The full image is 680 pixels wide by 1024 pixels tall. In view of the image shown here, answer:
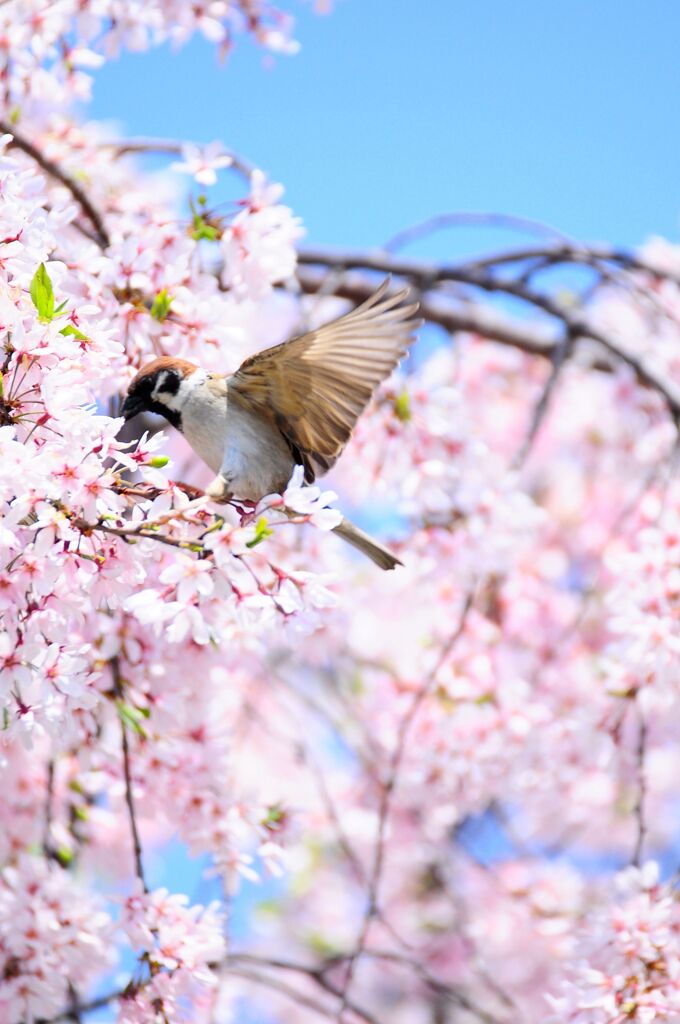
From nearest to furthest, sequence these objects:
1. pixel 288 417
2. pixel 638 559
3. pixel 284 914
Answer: pixel 288 417
pixel 638 559
pixel 284 914

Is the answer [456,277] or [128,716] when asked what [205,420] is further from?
[456,277]

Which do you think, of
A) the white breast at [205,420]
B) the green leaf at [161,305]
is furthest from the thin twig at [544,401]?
the green leaf at [161,305]

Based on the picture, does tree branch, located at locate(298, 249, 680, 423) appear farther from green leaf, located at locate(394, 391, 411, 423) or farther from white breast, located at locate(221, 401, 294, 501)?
white breast, located at locate(221, 401, 294, 501)

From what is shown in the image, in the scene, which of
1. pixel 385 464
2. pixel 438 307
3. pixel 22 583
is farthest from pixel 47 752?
pixel 438 307

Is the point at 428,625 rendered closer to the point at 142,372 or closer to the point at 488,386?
→ the point at 142,372

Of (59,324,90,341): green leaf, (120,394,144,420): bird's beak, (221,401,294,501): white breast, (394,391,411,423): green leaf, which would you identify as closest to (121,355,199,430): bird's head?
(120,394,144,420): bird's beak

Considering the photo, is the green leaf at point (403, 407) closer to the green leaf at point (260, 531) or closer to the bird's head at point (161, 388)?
the bird's head at point (161, 388)

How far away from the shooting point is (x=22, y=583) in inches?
63.4

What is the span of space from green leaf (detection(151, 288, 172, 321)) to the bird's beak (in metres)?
0.17

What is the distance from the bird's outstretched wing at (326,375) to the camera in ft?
6.06

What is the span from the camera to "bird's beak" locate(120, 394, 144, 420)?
6.55 feet

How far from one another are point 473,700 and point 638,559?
36.6 inches

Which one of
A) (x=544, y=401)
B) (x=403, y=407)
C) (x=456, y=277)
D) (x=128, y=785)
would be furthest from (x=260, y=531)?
(x=456, y=277)

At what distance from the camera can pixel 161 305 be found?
2.06m
